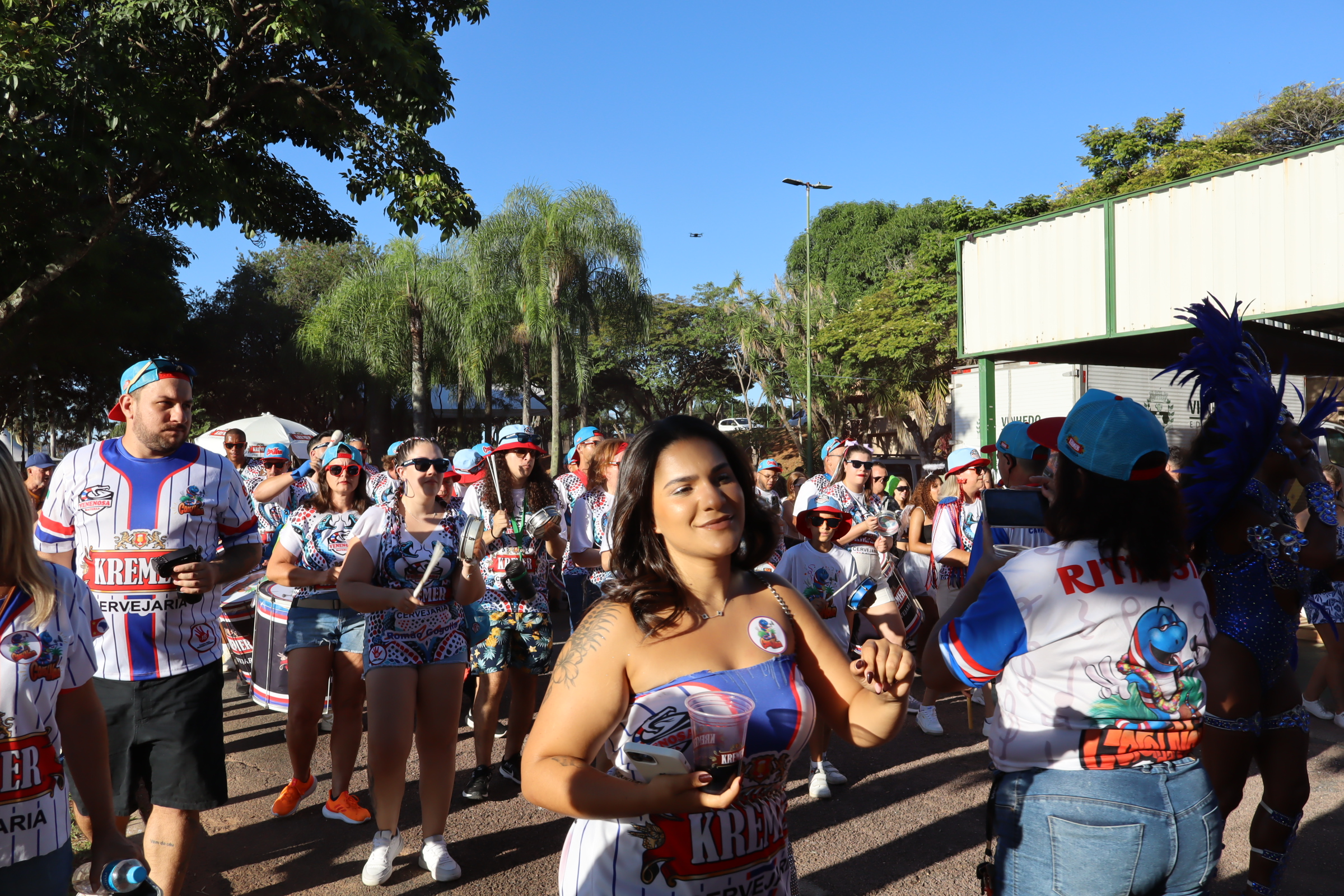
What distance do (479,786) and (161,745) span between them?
2.14 m

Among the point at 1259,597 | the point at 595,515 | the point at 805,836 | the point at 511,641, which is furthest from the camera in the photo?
the point at 595,515

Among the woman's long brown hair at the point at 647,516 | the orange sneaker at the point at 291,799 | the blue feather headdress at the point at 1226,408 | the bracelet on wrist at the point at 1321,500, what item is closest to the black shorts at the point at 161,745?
the orange sneaker at the point at 291,799

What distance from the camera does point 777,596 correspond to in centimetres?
220

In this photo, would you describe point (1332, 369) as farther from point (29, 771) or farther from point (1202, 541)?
point (29, 771)

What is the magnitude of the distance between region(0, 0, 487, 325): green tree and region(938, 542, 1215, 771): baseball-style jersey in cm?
1049

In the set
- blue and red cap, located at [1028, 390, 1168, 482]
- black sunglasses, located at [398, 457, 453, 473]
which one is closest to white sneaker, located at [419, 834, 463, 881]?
black sunglasses, located at [398, 457, 453, 473]

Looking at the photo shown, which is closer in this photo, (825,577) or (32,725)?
(32,725)

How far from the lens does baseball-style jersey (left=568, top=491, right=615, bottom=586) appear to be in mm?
6035

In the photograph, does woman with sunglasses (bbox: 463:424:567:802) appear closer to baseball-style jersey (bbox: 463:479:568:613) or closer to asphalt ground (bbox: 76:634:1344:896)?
baseball-style jersey (bbox: 463:479:568:613)

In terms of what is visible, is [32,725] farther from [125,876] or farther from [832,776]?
[832,776]

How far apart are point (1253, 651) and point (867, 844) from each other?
2.09 m

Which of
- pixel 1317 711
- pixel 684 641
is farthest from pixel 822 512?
pixel 1317 711

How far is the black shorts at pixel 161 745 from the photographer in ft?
10.9

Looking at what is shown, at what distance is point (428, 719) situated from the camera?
13.8ft
